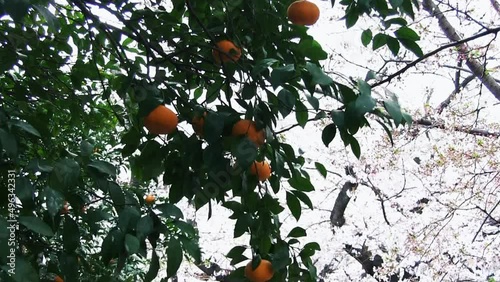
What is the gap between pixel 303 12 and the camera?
841 mm

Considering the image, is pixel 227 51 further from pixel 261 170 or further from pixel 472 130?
pixel 472 130

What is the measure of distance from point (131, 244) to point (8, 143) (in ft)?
0.60

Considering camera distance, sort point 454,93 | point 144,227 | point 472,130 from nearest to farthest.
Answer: point 144,227
point 472,130
point 454,93

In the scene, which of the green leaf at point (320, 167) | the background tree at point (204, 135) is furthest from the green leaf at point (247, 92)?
the green leaf at point (320, 167)

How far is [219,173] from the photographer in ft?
2.48

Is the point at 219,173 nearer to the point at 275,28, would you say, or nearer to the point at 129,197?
the point at 129,197

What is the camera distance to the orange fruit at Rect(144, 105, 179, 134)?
74cm

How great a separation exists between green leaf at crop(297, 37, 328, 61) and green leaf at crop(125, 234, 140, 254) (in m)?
0.34

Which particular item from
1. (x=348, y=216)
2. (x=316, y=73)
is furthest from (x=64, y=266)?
(x=348, y=216)

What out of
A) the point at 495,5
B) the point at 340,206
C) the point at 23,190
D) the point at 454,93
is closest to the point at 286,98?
the point at 23,190

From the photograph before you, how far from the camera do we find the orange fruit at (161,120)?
74 centimetres

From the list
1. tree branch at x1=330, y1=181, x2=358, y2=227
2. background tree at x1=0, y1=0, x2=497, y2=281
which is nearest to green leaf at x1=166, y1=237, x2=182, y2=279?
background tree at x1=0, y1=0, x2=497, y2=281

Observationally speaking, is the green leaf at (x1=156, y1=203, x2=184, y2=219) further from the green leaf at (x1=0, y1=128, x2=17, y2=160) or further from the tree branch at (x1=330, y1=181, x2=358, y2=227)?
the tree branch at (x1=330, y1=181, x2=358, y2=227)

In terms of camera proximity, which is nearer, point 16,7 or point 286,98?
point 16,7
